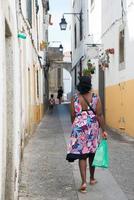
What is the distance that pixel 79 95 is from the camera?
752 centimetres

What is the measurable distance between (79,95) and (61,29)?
2071 cm

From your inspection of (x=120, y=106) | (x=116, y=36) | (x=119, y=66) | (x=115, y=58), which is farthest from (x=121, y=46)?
(x=120, y=106)

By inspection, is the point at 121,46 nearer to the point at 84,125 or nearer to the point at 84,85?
the point at 84,85

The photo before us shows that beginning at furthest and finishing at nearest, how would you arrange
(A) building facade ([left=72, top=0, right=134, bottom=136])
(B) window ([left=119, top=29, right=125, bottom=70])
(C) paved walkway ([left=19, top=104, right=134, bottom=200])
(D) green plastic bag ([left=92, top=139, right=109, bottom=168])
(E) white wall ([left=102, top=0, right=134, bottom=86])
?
(B) window ([left=119, top=29, right=125, bottom=70])
(A) building facade ([left=72, top=0, right=134, bottom=136])
(E) white wall ([left=102, top=0, right=134, bottom=86])
(D) green plastic bag ([left=92, top=139, right=109, bottom=168])
(C) paved walkway ([left=19, top=104, right=134, bottom=200])

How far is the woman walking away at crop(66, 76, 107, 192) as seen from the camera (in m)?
7.40

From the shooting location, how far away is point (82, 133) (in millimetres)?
7402

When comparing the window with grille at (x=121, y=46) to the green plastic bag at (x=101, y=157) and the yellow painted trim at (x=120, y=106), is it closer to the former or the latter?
the yellow painted trim at (x=120, y=106)

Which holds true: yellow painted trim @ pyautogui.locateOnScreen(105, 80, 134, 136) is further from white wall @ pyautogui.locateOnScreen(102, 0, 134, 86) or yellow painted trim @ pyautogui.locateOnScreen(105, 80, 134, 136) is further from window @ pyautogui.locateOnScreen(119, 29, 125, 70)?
window @ pyautogui.locateOnScreen(119, 29, 125, 70)

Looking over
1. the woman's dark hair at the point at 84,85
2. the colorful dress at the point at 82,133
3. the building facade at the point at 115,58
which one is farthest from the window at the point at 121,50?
the colorful dress at the point at 82,133

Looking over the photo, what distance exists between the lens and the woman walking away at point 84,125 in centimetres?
740

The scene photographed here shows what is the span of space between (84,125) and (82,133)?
118 mm

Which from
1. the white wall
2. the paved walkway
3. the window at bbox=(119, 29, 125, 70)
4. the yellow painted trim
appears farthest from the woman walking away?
the window at bbox=(119, 29, 125, 70)

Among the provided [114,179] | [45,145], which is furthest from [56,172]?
[45,145]

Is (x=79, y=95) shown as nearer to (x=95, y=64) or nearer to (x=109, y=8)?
(x=109, y=8)
